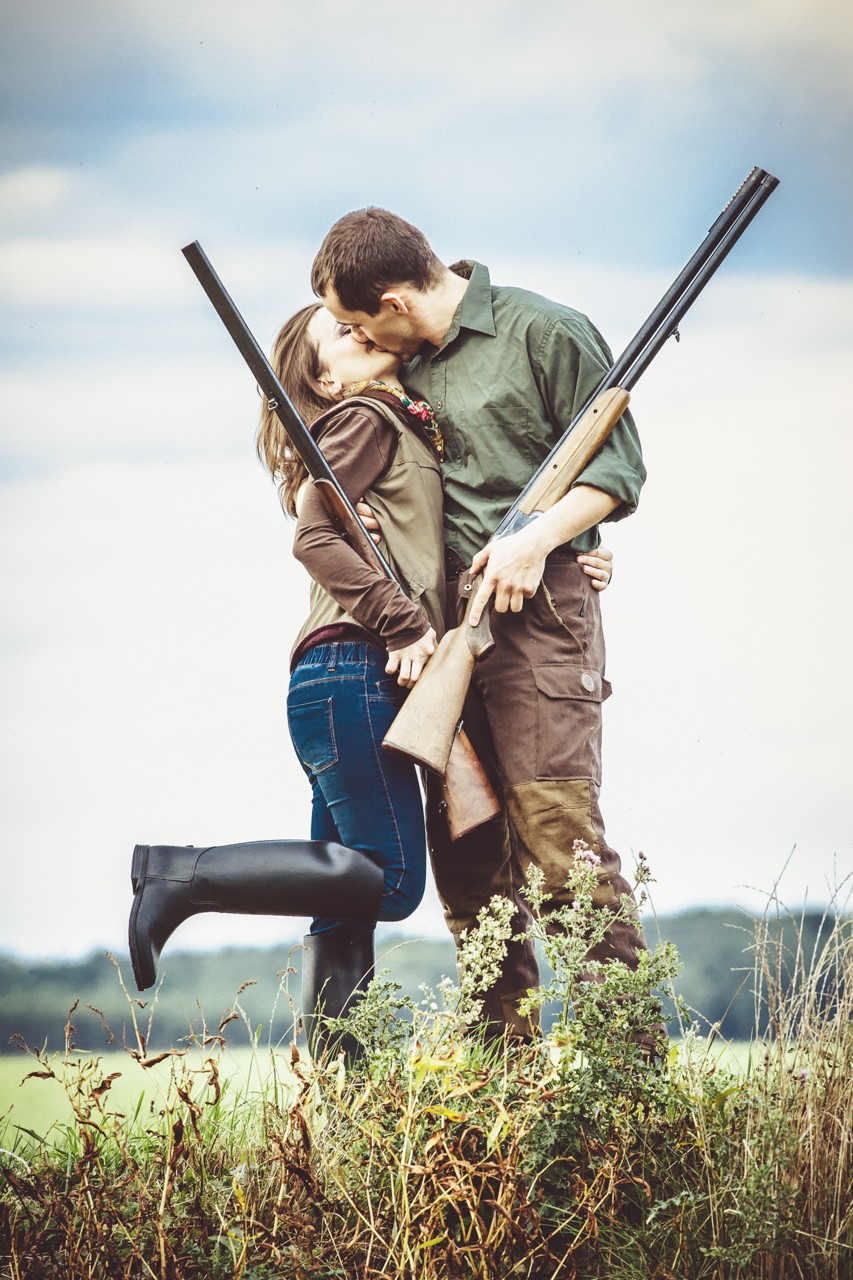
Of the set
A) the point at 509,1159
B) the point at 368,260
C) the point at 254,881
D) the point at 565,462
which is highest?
the point at 368,260

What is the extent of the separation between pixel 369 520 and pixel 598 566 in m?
0.56

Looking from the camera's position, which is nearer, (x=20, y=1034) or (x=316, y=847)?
(x=20, y=1034)

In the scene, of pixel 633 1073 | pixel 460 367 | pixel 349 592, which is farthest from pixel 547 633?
pixel 633 1073

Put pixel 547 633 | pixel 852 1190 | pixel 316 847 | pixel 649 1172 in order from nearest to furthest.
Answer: pixel 852 1190, pixel 649 1172, pixel 316 847, pixel 547 633

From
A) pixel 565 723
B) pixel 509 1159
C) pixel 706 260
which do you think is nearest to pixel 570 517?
pixel 565 723

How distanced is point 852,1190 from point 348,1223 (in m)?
0.87

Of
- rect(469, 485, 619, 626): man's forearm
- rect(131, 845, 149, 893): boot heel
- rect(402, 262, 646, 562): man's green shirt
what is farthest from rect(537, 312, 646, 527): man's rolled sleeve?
rect(131, 845, 149, 893): boot heel

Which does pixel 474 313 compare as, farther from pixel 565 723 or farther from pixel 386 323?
pixel 565 723

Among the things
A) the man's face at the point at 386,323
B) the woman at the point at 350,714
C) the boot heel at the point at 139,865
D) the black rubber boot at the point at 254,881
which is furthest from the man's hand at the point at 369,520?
the boot heel at the point at 139,865

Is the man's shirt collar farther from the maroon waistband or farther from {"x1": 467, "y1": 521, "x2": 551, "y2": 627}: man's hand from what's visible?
the maroon waistband

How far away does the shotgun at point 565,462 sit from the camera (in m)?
2.85

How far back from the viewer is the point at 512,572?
9.45 feet

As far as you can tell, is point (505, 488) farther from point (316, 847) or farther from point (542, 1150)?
point (542, 1150)

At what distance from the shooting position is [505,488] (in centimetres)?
310
